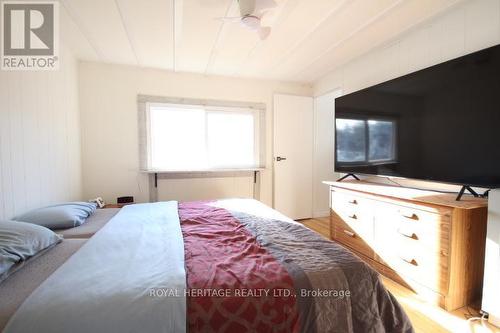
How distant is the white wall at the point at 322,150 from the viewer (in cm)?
402

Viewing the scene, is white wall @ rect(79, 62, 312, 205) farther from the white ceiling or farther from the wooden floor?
the wooden floor

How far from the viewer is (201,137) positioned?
3479 millimetres

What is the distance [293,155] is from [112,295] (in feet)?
11.0

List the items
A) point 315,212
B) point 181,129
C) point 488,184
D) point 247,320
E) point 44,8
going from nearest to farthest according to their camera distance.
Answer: point 247,320 → point 488,184 → point 44,8 → point 181,129 → point 315,212

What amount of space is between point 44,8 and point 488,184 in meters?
3.62

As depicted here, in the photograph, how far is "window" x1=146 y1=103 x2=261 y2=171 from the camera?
3303 millimetres

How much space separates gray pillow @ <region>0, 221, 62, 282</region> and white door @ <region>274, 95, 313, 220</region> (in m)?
2.96

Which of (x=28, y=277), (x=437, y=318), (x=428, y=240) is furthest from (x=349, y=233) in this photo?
(x=28, y=277)

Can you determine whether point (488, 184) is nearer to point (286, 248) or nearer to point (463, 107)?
point (463, 107)

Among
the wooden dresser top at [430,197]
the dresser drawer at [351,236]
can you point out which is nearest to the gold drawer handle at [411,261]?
the dresser drawer at [351,236]

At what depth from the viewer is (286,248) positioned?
1.24 m

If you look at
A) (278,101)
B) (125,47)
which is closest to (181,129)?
(125,47)

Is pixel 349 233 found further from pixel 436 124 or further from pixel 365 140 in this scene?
pixel 436 124

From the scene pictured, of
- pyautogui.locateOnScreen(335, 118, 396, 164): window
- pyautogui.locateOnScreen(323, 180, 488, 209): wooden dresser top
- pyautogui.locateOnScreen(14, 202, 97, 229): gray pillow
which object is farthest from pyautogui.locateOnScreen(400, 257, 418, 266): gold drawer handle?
pyautogui.locateOnScreen(14, 202, 97, 229): gray pillow
